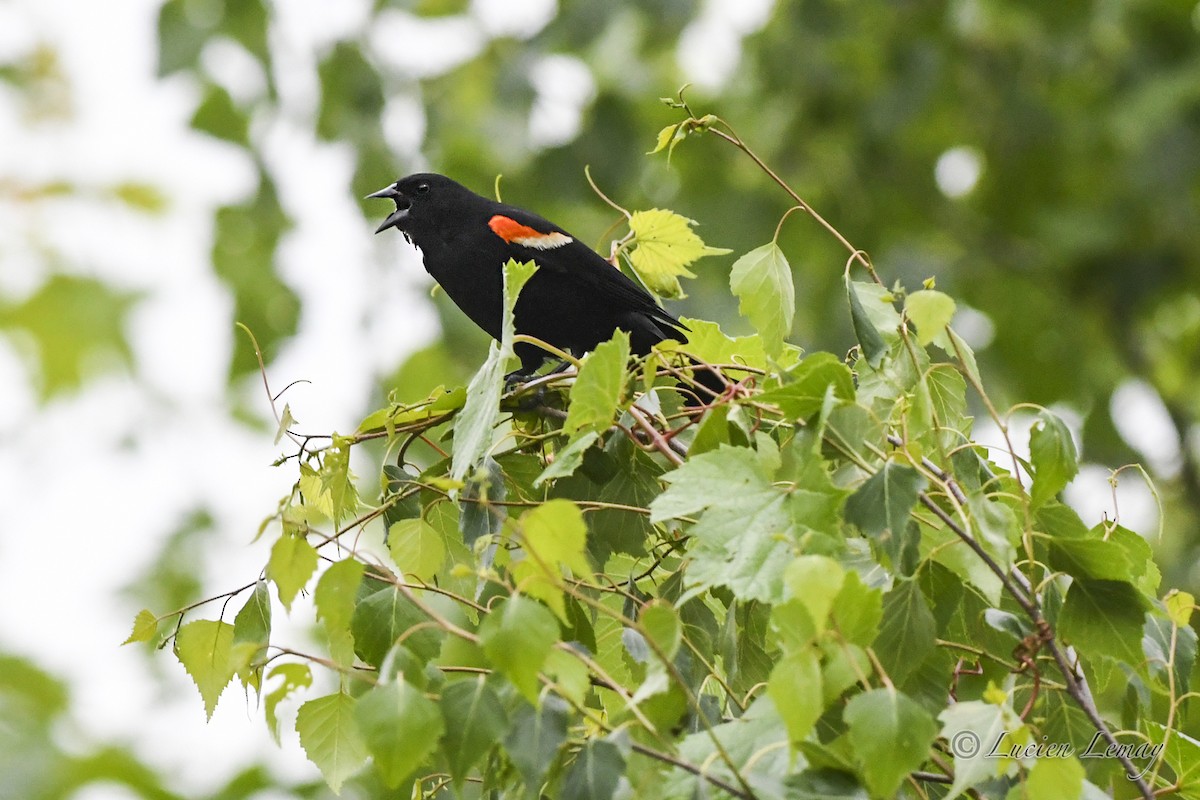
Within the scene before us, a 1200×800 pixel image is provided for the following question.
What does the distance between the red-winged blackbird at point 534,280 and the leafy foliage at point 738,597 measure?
1.54 meters

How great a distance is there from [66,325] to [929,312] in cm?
575

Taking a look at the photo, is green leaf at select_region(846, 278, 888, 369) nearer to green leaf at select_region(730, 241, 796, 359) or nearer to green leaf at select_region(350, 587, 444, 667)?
green leaf at select_region(730, 241, 796, 359)

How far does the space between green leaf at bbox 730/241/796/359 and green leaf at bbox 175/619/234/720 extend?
85 centimetres

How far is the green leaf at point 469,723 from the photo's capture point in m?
1.30

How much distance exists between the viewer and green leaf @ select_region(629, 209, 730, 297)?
7.41 feet

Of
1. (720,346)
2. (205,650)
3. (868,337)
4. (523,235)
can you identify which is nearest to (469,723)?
(205,650)

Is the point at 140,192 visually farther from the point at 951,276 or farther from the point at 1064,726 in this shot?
the point at 1064,726

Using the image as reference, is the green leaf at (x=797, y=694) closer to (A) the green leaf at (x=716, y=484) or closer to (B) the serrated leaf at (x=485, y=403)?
(A) the green leaf at (x=716, y=484)

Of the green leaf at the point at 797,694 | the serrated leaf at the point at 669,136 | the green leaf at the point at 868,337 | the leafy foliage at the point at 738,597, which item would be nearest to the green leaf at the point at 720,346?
the leafy foliage at the point at 738,597

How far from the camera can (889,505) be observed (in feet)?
4.51

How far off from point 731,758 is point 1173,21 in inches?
267

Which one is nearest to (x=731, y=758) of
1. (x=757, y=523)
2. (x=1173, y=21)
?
(x=757, y=523)

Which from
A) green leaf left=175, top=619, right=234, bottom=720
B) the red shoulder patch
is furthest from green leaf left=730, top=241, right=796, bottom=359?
the red shoulder patch

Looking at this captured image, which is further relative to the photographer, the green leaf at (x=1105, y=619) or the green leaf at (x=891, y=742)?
the green leaf at (x=1105, y=619)
